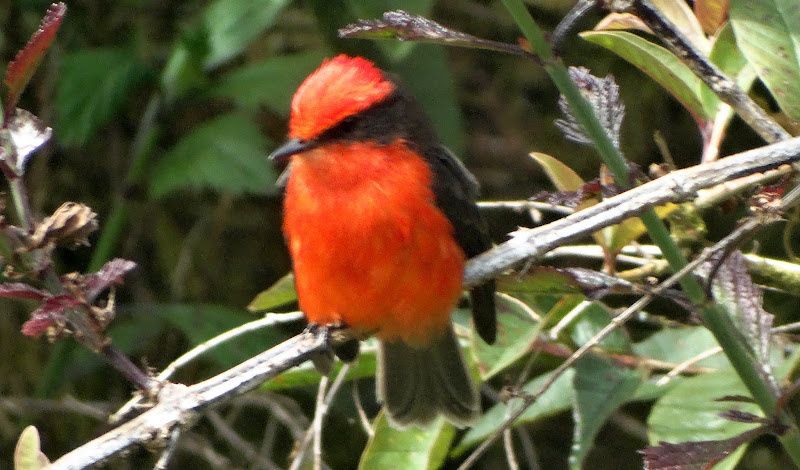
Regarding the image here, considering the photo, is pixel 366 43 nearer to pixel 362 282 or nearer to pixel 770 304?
pixel 362 282

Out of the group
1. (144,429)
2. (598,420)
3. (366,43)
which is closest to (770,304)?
(598,420)

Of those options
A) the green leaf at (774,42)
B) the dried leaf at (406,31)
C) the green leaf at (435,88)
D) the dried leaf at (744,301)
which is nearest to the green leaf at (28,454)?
the dried leaf at (406,31)

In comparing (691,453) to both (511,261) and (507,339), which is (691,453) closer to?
(511,261)

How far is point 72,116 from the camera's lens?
3.01m

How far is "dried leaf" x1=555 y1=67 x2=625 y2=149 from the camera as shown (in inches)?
68.0

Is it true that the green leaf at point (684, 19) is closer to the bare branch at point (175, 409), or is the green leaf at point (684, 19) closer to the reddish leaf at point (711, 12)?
the reddish leaf at point (711, 12)

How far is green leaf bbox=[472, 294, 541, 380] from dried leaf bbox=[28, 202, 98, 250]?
3.52 ft

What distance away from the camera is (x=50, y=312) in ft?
4.52

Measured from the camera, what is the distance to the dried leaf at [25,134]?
4.73ft

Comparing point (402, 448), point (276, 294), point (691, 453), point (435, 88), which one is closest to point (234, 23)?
point (435, 88)

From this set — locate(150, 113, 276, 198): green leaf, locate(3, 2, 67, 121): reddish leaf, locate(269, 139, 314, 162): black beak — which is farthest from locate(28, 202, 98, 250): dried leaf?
locate(150, 113, 276, 198): green leaf

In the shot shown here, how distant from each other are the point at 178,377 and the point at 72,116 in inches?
47.5

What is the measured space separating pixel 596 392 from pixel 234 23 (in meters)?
1.54

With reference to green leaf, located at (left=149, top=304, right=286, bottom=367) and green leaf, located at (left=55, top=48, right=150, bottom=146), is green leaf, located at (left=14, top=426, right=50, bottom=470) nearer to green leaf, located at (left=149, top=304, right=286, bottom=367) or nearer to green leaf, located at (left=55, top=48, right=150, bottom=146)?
green leaf, located at (left=149, top=304, right=286, bottom=367)
